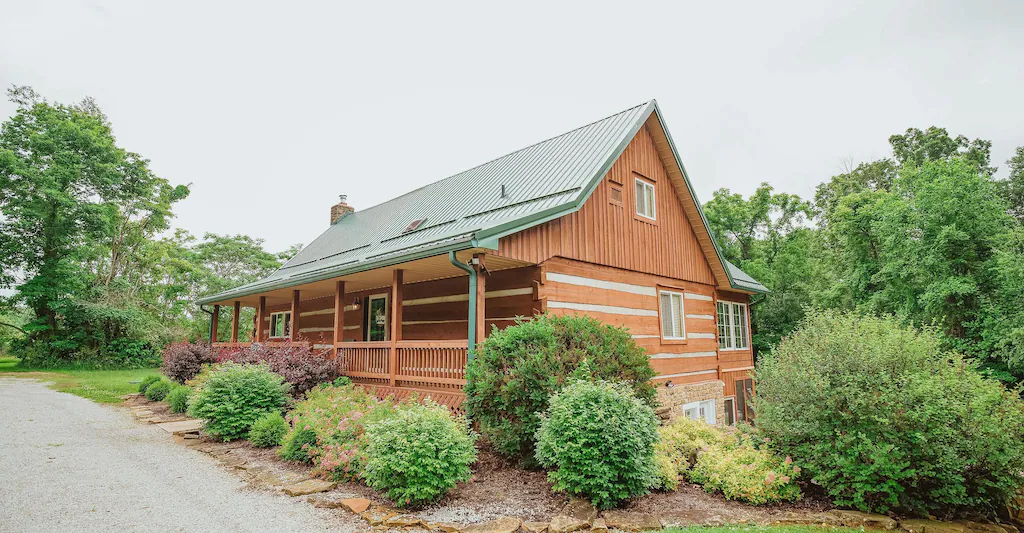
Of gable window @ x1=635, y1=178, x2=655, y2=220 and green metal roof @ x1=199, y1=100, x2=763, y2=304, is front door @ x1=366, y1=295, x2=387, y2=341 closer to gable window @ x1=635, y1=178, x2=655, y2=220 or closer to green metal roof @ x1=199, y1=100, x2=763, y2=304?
green metal roof @ x1=199, y1=100, x2=763, y2=304

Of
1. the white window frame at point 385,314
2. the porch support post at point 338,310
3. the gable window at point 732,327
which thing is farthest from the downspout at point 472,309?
the gable window at point 732,327

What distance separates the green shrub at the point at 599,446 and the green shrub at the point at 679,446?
39 centimetres

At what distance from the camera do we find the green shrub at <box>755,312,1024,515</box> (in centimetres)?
536

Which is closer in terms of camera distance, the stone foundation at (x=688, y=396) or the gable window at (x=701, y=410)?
the stone foundation at (x=688, y=396)

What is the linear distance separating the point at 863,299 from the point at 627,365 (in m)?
17.3

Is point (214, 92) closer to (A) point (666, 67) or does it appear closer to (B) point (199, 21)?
(B) point (199, 21)

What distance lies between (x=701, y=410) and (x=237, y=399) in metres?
11.1

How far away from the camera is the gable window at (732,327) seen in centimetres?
1592

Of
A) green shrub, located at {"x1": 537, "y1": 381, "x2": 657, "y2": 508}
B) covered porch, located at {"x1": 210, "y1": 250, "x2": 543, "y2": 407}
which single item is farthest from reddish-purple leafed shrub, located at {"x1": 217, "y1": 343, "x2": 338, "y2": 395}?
green shrub, located at {"x1": 537, "y1": 381, "x2": 657, "y2": 508}

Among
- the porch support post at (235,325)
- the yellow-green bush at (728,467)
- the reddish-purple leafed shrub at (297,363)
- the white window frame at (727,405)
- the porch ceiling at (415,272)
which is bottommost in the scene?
the white window frame at (727,405)

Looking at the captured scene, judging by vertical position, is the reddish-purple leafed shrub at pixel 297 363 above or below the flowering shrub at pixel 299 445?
above

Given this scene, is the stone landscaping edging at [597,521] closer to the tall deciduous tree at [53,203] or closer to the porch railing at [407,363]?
the porch railing at [407,363]

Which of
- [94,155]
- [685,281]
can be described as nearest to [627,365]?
[685,281]

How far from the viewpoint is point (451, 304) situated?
1145 centimetres
